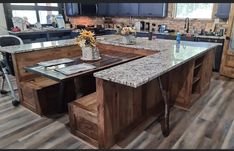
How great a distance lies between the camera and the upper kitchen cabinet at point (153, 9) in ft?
17.9

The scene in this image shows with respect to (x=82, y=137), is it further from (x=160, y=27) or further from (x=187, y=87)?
(x=160, y=27)

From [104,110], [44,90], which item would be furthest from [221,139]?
[44,90]

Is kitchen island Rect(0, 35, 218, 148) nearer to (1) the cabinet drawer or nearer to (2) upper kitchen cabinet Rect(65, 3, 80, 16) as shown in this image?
(1) the cabinet drawer

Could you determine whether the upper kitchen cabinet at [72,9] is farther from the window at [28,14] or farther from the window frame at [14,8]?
the window at [28,14]

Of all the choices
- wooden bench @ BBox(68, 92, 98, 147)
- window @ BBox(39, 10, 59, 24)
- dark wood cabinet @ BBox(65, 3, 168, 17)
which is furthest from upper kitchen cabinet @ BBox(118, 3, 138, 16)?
wooden bench @ BBox(68, 92, 98, 147)

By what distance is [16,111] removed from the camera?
2891 millimetres

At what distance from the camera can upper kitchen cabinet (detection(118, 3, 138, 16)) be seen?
5.88 metres

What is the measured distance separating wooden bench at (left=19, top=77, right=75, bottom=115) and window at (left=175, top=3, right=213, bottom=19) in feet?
13.2

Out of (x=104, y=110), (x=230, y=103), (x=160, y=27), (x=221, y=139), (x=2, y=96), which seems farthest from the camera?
(x=160, y=27)

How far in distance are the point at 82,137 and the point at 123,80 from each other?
1013mm

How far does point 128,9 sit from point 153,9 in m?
0.82

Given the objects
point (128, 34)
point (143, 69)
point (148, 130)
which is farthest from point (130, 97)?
point (128, 34)

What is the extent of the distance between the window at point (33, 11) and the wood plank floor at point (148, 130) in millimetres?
3489

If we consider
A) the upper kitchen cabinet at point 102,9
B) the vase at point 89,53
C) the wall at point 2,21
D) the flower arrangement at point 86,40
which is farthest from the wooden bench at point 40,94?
the upper kitchen cabinet at point 102,9
